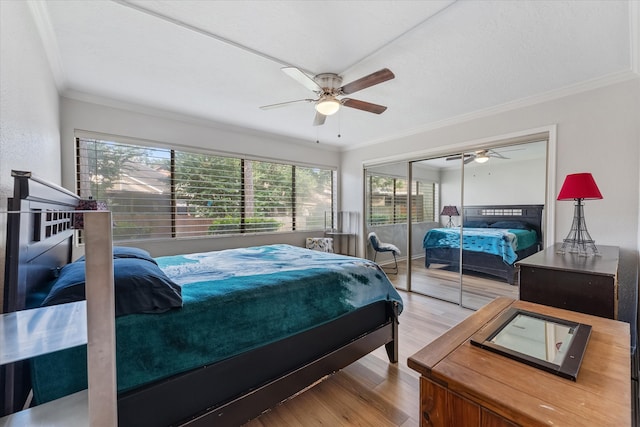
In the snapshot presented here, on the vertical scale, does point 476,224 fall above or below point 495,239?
above

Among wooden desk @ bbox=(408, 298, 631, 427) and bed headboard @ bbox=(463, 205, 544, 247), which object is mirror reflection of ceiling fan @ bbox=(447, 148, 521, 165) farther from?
wooden desk @ bbox=(408, 298, 631, 427)

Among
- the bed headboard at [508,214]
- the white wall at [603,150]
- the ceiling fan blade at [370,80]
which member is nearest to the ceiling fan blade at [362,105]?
the ceiling fan blade at [370,80]

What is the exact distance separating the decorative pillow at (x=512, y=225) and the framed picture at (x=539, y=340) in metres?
2.32

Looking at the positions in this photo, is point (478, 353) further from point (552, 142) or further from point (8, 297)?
point (552, 142)

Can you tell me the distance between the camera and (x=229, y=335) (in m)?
1.43

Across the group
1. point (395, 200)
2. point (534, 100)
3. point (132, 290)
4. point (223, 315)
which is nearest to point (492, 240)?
point (395, 200)

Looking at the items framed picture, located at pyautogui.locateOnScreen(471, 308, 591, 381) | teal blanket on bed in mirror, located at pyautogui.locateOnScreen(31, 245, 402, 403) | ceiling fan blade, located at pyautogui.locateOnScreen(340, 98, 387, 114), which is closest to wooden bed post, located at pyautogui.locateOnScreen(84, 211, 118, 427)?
teal blanket on bed in mirror, located at pyautogui.locateOnScreen(31, 245, 402, 403)

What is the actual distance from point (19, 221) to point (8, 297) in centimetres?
26

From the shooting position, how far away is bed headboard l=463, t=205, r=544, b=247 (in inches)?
116

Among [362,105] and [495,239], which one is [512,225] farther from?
[362,105]

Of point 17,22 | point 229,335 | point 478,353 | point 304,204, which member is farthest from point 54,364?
point 304,204

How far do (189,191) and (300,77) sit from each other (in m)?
2.32

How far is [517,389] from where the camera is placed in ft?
2.52

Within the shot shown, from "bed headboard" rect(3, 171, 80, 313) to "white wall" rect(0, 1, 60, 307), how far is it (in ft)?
0.34
